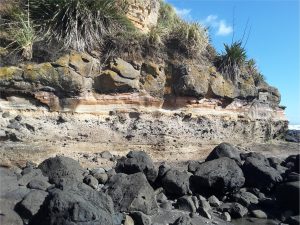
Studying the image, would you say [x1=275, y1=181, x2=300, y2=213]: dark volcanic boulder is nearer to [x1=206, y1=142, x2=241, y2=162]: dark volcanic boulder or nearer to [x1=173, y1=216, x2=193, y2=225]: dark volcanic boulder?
[x1=206, y1=142, x2=241, y2=162]: dark volcanic boulder

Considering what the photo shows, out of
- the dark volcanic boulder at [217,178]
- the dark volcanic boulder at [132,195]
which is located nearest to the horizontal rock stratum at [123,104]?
the dark volcanic boulder at [217,178]

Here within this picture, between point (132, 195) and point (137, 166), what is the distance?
1643mm

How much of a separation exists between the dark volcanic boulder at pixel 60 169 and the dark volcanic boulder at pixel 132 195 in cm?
82

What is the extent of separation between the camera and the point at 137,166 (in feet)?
29.3

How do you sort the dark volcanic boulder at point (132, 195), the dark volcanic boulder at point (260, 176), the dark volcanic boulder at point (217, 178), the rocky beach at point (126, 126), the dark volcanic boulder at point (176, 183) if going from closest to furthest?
the dark volcanic boulder at point (132, 195), the rocky beach at point (126, 126), the dark volcanic boulder at point (176, 183), the dark volcanic boulder at point (217, 178), the dark volcanic boulder at point (260, 176)

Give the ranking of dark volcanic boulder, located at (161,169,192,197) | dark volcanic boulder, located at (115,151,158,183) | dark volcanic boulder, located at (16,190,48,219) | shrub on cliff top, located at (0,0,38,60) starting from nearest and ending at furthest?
dark volcanic boulder, located at (16,190,48,219) < dark volcanic boulder, located at (161,169,192,197) < dark volcanic boulder, located at (115,151,158,183) < shrub on cliff top, located at (0,0,38,60)

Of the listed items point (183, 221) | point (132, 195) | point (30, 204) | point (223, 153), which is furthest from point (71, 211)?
point (223, 153)

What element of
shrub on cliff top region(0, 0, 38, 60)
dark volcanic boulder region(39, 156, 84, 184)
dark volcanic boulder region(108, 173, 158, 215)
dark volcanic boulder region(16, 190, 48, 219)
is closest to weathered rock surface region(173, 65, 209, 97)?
shrub on cliff top region(0, 0, 38, 60)

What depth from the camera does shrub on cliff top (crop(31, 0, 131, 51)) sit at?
33.3 ft

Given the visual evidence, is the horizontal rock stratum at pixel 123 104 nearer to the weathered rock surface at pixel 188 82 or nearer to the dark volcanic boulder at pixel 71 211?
the weathered rock surface at pixel 188 82

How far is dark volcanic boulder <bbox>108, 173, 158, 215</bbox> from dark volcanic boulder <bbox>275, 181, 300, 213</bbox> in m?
2.45

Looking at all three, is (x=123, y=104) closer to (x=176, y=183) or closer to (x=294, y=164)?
(x=176, y=183)

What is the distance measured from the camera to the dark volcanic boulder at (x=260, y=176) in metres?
9.07

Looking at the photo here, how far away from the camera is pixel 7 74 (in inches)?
354
